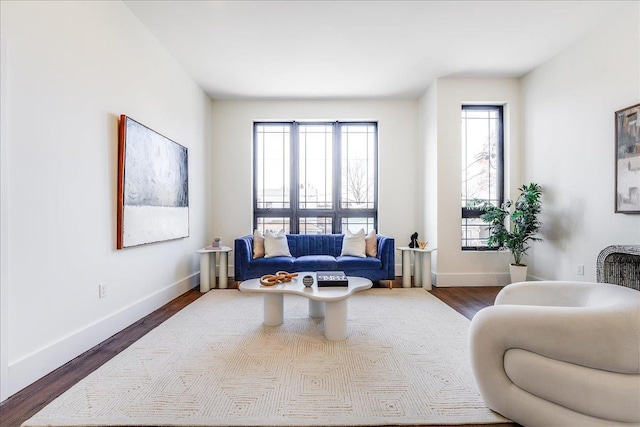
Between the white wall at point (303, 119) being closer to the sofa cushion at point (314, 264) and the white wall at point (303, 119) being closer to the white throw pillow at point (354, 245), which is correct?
the white throw pillow at point (354, 245)

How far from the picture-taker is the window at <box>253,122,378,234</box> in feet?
17.4

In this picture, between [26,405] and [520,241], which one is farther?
[520,241]

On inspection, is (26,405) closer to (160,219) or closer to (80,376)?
(80,376)

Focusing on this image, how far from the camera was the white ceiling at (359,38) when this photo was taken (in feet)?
9.46

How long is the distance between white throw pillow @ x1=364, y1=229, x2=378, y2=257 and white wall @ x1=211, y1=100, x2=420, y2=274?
2.06 feet

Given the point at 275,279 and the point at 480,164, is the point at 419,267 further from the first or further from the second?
the point at 275,279

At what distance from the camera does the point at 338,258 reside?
4434 mm

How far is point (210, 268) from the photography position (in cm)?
429

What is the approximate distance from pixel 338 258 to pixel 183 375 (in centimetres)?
276

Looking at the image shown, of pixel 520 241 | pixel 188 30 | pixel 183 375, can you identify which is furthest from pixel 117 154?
pixel 520 241

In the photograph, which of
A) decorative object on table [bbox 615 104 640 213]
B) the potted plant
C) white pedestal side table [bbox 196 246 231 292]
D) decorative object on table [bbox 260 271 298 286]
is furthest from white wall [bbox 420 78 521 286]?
white pedestal side table [bbox 196 246 231 292]

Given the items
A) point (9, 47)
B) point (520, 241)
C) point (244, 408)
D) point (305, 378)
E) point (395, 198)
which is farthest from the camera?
point (395, 198)

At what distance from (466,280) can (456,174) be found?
5.18 ft

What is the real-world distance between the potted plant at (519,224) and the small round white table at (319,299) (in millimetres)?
2369
